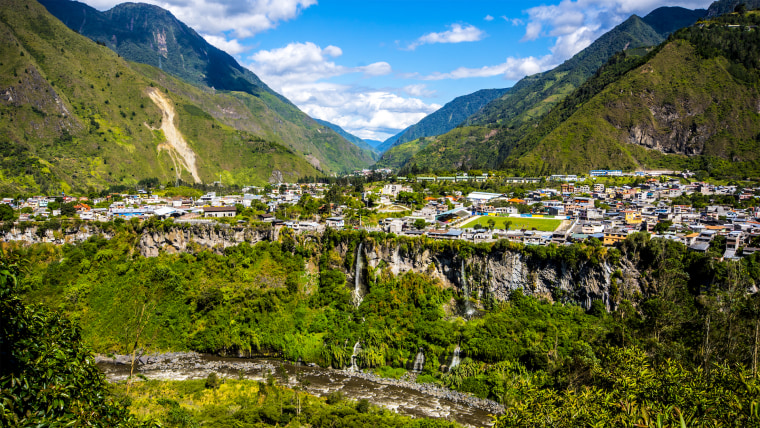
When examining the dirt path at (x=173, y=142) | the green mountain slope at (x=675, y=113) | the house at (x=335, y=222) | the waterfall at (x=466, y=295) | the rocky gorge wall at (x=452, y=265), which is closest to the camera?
the rocky gorge wall at (x=452, y=265)

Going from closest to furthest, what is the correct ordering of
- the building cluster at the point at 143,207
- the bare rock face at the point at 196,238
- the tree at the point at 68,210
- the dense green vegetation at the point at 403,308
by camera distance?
the dense green vegetation at the point at 403,308
the bare rock face at the point at 196,238
the building cluster at the point at 143,207
the tree at the point at 68,210

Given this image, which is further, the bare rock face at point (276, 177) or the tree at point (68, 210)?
the bare rock face at point (276, 177)

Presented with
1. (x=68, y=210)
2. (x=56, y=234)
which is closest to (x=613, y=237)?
(x=56, y=234)

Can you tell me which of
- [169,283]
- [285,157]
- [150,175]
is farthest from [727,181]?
[150,175]

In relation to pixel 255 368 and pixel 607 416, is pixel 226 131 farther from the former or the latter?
pixel 607 416

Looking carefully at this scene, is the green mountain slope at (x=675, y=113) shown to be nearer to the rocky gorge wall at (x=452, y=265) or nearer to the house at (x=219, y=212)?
the rocky gorge wall at (x=452, y=265)

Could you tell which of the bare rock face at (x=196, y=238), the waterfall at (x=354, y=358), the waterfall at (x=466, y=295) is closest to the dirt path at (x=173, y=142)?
the bare rock face at (x=196, y=238)
